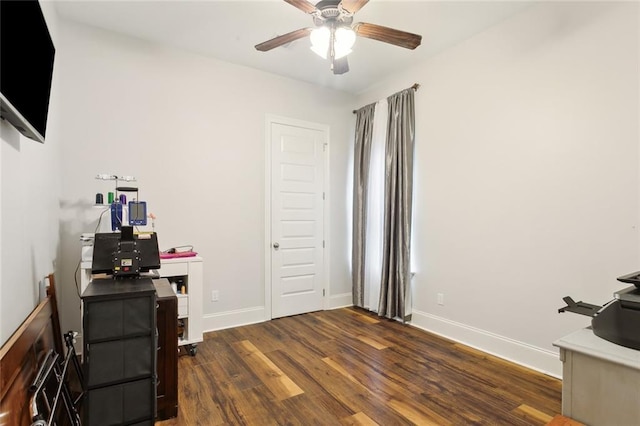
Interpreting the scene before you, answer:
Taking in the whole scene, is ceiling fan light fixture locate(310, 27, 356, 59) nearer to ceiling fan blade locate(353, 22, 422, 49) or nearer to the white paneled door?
ceiling fan blade locate(353, 22, 422, 49)

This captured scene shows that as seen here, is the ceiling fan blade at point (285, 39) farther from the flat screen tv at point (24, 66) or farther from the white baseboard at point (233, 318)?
the white baseboard at point (233, 318)

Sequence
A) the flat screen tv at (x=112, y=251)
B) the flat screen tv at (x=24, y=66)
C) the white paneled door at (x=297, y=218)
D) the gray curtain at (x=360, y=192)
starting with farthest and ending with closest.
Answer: the gray curtain at (x=360, y=192)
the white paneled door at (x=297, y=218)
the flat screen tv at (x=112, y=251)
the flat screen tv at (x=24, y=66)

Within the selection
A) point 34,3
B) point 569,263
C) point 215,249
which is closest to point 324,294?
point 215,249

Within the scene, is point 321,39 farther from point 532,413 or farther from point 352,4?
point 532,413

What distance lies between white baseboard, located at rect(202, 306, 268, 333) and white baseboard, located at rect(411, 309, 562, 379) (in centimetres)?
181

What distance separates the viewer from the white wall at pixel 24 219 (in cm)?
139

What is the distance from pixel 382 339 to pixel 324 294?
1.23m

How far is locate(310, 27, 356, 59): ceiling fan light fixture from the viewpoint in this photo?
2.28 m

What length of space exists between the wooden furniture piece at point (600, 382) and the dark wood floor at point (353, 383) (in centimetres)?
82

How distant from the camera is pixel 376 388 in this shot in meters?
2.45

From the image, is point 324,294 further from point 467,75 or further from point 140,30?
point 140,30

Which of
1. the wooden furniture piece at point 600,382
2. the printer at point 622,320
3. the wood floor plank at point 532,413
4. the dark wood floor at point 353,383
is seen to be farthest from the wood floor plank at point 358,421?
the printer at point 622,320

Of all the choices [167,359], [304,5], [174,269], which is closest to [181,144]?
[174,269]

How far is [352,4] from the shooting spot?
2.05m
